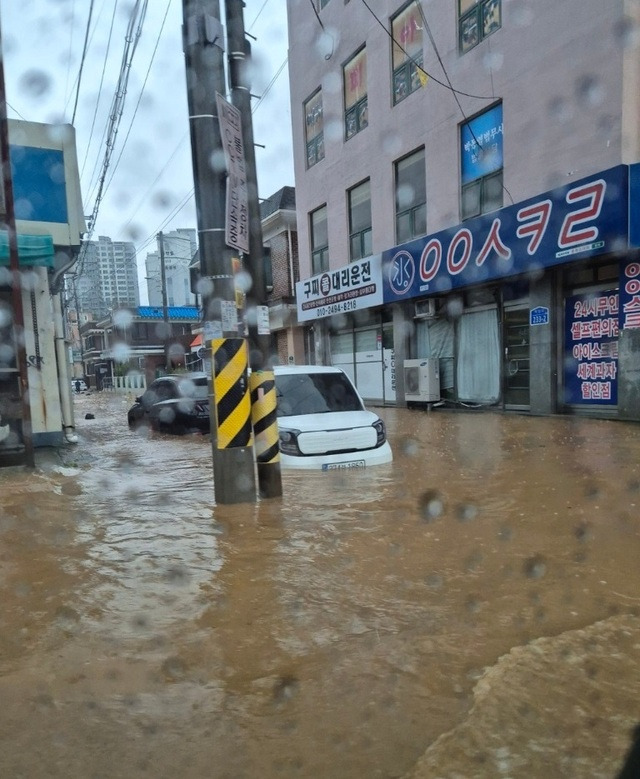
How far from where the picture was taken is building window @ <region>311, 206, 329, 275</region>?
64.4 feet

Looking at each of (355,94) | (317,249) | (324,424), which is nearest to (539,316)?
(324,424)

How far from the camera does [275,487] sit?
5.75 metres

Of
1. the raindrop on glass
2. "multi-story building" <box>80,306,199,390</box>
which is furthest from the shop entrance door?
"multi-story building" <box>80,306,199,390</box>

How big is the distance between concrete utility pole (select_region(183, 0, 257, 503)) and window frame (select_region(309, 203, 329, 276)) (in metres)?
14.4

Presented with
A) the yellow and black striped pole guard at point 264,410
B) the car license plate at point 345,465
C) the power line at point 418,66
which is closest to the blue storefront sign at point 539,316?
the power line at point 418,66

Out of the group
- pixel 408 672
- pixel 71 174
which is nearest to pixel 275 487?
pixel 408 672

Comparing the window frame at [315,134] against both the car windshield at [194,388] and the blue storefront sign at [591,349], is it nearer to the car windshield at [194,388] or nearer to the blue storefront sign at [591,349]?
the car windshield at [194,388]

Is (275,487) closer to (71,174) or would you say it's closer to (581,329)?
(71,174)

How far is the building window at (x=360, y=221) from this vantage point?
17.3 metres

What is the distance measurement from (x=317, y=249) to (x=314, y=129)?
3.91m

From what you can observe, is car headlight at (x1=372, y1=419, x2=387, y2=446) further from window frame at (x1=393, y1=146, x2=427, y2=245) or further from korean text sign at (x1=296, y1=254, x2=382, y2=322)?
korean text sign at (x1=296, y1=254, x2=382, y2=322)

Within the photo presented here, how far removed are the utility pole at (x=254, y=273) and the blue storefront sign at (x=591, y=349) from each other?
7940 millimetres

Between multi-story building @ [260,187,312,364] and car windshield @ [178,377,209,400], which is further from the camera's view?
multi-story building @ [260,187,312,364]

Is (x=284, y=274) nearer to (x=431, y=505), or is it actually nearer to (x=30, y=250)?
(x=30, y=250)
